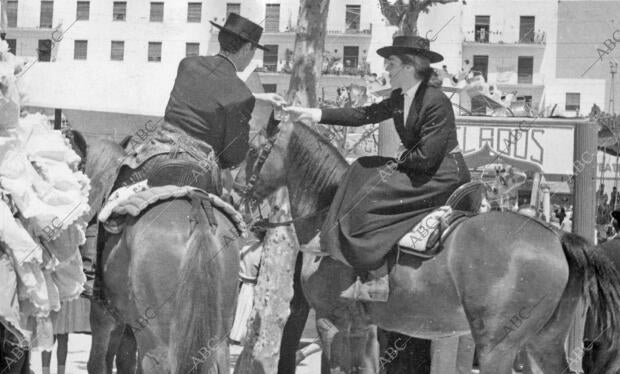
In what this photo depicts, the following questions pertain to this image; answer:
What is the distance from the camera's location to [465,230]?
260 inches

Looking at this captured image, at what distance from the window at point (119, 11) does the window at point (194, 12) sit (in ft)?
11.1

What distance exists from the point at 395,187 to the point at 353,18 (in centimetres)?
4948

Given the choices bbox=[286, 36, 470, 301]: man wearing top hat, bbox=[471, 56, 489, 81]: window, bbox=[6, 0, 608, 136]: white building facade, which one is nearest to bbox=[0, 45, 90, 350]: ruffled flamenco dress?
bbox=[286, 36, 470, 301]: man wearing top hat

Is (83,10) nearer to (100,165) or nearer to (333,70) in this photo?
(333,70)

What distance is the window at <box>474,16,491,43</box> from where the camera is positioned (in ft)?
193

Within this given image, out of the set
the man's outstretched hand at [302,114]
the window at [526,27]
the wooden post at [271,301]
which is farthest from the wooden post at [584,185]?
the window at [526,27]

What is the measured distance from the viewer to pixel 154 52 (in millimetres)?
43062

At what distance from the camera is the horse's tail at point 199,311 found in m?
5.20

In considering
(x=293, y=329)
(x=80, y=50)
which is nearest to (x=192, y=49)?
(x=80, y=50)

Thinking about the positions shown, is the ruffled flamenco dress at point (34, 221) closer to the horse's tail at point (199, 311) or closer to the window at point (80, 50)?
the horse's tail at point (199, 311)

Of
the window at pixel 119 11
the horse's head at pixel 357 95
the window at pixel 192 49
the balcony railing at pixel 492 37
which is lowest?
the horse's head at pixel 357 95

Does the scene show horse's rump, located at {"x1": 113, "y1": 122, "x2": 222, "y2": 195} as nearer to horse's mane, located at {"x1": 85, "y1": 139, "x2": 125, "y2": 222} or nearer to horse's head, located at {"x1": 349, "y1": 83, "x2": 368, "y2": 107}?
horse's mane, located at {"x1": 85, "y1": 139, "x2": 125, "y2": 222}

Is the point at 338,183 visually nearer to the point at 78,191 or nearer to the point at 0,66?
the point at 78,191

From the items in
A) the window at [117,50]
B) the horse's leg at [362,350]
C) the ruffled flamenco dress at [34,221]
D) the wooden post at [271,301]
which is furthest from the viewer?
the window at [117,50]
